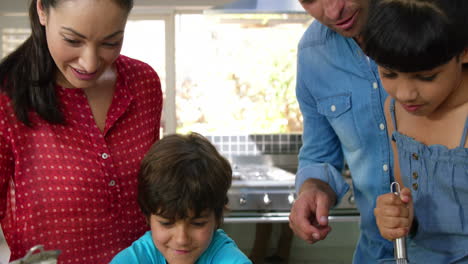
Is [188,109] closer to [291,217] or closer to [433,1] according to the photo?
[291,217]

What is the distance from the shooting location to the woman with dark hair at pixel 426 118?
1.02 m

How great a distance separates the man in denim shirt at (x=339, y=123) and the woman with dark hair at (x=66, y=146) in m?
0.40

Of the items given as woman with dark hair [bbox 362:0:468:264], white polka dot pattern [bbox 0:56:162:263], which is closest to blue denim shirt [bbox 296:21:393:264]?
woman with dark hair [bbox 362:0:468:264]

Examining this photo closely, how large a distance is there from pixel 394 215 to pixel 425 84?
0.76 feet

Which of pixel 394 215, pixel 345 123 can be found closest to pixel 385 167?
pixel 345 123

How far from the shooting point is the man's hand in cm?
129

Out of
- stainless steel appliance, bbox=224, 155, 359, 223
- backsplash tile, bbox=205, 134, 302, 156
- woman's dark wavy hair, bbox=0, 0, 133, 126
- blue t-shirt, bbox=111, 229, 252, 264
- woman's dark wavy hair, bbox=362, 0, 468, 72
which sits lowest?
stainless steel appliance, bbox=224, 155, 359, 223

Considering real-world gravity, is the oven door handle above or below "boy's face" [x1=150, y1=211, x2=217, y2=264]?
below

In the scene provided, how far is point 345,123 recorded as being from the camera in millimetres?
1477

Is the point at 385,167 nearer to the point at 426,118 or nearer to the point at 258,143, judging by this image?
the point at 426,118

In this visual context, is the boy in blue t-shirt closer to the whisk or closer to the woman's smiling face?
the woman's smiling face

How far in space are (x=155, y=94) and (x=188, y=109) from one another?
8.06 feet

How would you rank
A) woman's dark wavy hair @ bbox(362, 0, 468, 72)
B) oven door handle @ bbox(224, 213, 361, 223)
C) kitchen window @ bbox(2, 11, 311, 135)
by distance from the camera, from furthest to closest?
kitchen window @ bbox(2, 11, 311, 135), oven door handle @ bbox(224, 213, 361, 223), woman's dark wavy hair @ bbox(362, 0, 468, 72)

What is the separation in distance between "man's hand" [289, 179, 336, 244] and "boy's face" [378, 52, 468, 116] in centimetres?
32
